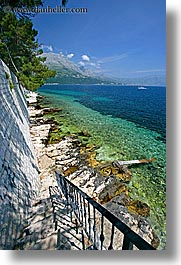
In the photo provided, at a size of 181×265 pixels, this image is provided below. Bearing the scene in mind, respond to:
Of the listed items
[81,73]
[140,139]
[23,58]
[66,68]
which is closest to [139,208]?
[81,73]

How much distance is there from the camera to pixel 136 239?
1.09 metres

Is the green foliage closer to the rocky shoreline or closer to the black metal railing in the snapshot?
the rocky shoreline

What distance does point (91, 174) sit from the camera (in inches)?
165

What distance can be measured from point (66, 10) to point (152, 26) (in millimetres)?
1059

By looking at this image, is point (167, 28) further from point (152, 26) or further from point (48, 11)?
point (48, 11)

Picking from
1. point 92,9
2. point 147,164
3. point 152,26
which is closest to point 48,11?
point 92,9

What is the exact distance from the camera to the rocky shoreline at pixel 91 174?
3074 mm

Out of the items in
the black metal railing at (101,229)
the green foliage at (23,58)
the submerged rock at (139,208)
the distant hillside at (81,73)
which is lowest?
the submerged rock at (139,208)

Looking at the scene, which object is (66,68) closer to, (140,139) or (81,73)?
(81,73)

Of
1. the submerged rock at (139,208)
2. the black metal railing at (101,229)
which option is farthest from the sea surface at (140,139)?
the black metal railing at (101,229)

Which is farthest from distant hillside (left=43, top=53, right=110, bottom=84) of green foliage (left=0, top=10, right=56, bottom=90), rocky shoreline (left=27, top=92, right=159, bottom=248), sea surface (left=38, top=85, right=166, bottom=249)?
rocky shoreline (left=27, top=92, right=159, bottom=248)

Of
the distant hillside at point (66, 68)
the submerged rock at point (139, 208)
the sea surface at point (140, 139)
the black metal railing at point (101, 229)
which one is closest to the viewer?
the black metal railing at point (101, 229)

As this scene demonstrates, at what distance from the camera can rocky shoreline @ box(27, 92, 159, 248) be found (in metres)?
3.07

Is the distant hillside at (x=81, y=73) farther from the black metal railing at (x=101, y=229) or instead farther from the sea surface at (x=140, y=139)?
the black metal railing at (x=101, y=229)
